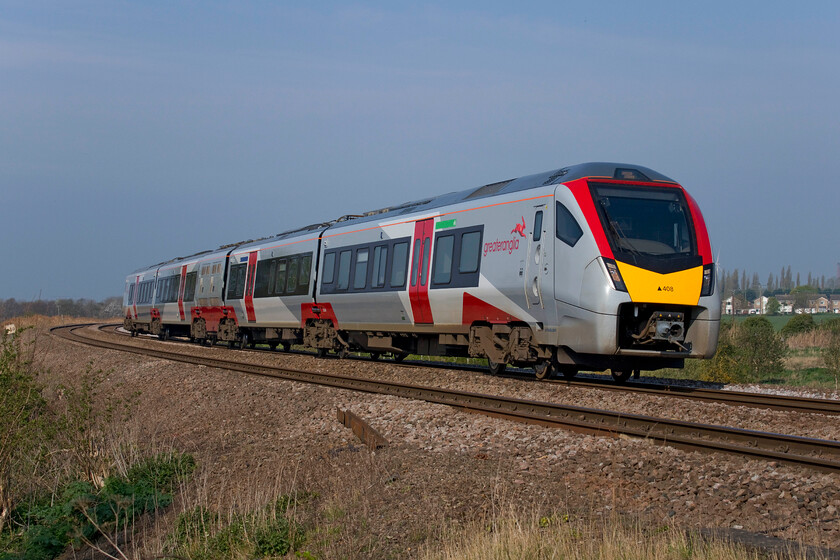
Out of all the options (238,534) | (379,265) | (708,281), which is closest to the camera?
(238,534)

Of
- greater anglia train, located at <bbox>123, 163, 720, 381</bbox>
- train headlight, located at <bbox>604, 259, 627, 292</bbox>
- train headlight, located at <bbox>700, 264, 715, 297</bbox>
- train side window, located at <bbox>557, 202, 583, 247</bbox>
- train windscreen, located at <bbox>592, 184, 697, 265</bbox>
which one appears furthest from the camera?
train side window, located at <bbox>557, 202, 583, 247</bbox>

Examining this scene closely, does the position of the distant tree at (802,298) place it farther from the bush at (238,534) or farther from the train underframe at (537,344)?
the bush at (238,534)

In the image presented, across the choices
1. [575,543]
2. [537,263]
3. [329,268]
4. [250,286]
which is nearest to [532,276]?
[537,263]

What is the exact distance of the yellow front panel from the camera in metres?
11.0

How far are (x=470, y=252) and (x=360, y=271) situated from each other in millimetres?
4240

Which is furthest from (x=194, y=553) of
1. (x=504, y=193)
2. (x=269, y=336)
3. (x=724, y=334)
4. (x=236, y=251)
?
(x=724, y=334)

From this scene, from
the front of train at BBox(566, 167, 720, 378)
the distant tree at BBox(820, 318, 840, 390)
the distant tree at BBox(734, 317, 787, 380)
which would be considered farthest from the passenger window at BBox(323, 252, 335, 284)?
the distant tree at BBox(820, 318, 840, 390)

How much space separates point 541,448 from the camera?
7773 mm

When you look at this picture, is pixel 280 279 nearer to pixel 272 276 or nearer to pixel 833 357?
pixel 272 276

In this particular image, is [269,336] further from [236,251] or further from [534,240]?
[534,240]

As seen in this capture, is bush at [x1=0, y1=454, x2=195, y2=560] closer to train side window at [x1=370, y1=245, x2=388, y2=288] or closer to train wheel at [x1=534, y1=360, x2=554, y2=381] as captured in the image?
train wheel at [x1=534, y1=360, x2=554, y2=381]

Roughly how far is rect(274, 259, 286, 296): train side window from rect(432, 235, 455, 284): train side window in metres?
7.48

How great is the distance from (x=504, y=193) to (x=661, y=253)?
3.14 m

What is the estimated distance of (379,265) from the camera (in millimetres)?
16844
